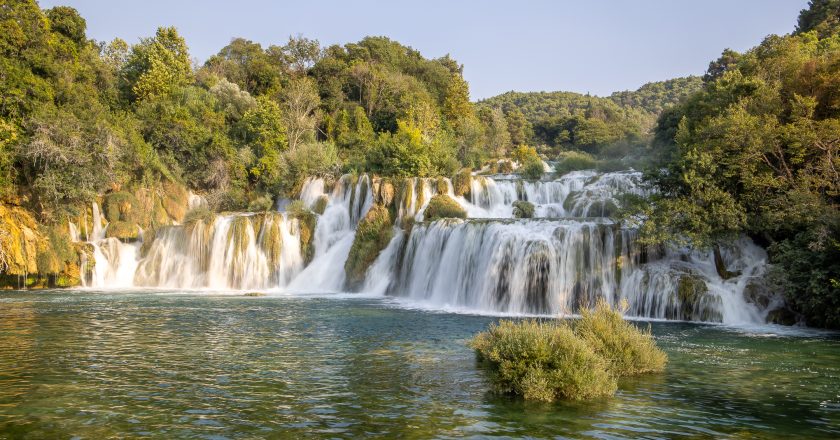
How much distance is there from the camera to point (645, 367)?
1287 centimetres

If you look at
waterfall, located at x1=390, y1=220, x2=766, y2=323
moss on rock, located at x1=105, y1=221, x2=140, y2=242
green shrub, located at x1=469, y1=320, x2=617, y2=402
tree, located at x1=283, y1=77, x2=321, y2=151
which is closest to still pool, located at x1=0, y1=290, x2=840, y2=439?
green shrub, located at x1=469, y1=320, x2=617, y2=402

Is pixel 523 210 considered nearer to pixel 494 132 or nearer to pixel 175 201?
pixel 175 201

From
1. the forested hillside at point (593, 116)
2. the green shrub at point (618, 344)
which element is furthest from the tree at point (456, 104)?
the green shrub at point (618, 344)

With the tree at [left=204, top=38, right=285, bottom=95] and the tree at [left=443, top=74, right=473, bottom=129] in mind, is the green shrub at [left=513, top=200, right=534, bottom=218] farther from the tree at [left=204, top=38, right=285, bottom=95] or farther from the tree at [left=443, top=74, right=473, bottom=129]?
the tree at [left=204, top=38, right=285, bottom=95]

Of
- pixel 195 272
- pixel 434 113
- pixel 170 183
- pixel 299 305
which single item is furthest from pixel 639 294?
pixel 434 113

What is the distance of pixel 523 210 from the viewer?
110 ft

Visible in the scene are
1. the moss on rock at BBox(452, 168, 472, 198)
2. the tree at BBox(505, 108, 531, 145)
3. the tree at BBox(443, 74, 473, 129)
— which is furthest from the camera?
the tree at BBox(505, 108, 531, 145)

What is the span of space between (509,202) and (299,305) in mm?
15457

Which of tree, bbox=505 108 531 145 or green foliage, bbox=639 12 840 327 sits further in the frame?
tree, bbox=505 108 531 145

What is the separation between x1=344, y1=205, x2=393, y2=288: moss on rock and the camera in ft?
105

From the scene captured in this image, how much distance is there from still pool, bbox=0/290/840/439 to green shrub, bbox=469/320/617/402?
0.89ft

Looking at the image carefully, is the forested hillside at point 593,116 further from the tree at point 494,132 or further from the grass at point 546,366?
the grass at point 546,366

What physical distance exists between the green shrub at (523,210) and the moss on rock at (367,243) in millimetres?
6807

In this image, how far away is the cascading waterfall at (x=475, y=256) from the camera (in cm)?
2241
